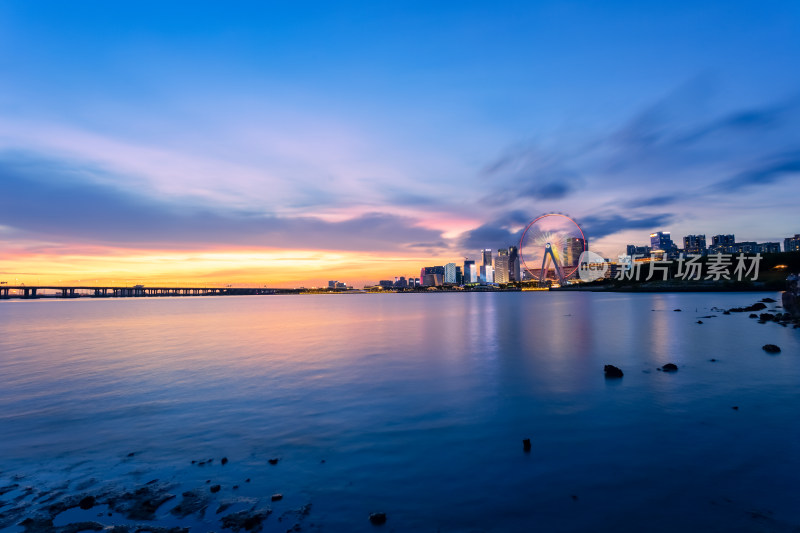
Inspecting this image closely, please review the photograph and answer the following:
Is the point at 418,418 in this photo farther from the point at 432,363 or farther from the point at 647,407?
the point at 432,363

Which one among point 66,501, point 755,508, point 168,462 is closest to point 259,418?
point 168,462

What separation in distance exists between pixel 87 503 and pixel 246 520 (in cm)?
405

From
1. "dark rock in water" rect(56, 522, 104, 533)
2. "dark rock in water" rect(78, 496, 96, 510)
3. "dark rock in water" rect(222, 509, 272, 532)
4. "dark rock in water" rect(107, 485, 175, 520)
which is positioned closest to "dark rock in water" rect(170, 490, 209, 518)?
"dark rock in water" rect(107, 485, 175, 520)

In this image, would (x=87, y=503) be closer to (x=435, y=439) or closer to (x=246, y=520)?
(x=246, y=520)

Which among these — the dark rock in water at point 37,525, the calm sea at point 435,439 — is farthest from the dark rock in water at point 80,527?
the calm sea at point 435,439

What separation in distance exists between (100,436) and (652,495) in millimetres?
17743

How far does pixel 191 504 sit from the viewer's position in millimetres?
9344

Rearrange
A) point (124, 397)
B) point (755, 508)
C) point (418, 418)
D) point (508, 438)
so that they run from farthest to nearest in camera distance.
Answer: point (124, 397) → point (418, 418) → point (508, 438) → point (755, 508)

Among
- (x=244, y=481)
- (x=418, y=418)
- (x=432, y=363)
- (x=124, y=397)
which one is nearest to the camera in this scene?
(x=244, y=481)

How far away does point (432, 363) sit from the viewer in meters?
30.2

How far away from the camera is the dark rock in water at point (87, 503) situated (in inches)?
366

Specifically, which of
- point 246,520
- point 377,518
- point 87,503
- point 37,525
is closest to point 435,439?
point 377,518

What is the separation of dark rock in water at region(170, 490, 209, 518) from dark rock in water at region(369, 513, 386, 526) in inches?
148

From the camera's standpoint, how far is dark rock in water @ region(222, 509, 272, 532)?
8.32 meters
